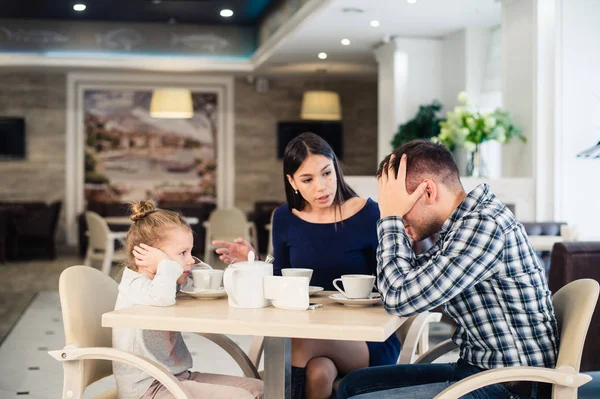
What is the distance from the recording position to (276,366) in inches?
84.3

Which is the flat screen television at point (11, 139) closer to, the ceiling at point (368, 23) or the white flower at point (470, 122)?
the ceiling at point (368, 23)

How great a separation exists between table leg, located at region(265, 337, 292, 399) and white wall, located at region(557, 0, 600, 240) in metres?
5.40

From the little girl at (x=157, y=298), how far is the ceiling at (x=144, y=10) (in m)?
8.97

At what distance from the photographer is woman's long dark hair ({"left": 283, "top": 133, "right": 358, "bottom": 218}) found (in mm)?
3016

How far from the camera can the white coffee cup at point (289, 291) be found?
217cm

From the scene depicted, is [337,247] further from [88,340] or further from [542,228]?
[542,228]

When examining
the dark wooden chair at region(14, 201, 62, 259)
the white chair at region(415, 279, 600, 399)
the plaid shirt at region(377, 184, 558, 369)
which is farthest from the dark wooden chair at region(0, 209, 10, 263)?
the white chair at region(415, 279, 600, 399)

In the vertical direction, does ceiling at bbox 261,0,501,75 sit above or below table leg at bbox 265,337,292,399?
above

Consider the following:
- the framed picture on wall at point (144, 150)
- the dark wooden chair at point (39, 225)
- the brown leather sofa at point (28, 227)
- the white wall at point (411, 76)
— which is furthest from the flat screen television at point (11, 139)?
the white wall at point (411, 76)

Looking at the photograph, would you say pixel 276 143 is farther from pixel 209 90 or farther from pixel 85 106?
pixel 85 106

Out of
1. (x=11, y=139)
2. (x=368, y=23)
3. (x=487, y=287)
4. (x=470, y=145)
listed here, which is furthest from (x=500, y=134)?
(x=11, y=139)

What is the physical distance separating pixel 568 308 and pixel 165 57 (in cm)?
1110

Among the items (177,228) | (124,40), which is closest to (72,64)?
(124,40)

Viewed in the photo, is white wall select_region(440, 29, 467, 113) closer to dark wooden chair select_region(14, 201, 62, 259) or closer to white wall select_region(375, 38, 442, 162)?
white wall select_region(375, 38, 442, 162)
